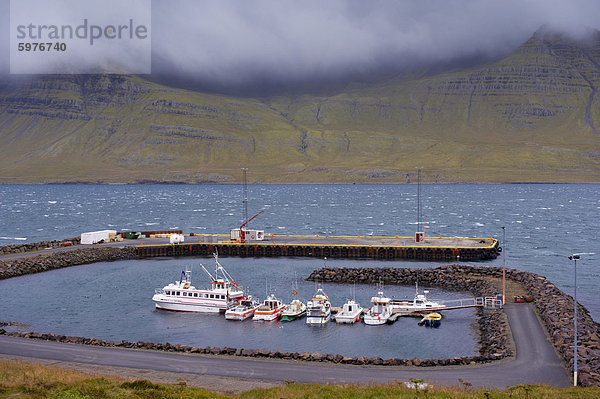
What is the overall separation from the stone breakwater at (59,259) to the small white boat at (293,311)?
4156 cm

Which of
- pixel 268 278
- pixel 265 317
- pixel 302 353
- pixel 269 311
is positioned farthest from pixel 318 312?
pixel 268 278

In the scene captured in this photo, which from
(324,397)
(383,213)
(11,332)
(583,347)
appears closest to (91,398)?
(324,397)

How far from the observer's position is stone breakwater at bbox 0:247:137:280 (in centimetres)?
8019

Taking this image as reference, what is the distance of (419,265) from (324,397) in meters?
58.1

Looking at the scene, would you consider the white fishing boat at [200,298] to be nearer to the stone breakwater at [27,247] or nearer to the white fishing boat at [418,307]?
the white fishing boat at [418,307]

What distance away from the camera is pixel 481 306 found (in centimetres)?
5681

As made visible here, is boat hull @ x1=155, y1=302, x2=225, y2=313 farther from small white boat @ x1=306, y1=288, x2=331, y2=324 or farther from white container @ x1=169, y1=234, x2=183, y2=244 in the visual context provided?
white container @ x1=169, y1=234, x2=183, y2=244

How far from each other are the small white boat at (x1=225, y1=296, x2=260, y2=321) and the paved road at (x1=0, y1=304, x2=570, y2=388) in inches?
600

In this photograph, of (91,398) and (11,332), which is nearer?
(91,398)

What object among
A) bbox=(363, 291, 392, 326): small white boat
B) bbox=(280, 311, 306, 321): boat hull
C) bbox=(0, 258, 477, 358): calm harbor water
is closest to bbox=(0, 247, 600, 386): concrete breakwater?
bbox=(0, 258, 477, 358): calm harbor water

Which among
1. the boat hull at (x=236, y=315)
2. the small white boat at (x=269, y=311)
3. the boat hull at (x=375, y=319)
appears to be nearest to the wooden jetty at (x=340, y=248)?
the small white boat at (x=269, y=311)

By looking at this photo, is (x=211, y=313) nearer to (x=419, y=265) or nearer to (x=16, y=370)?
(x=16, y=370)

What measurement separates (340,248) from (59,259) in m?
42.6

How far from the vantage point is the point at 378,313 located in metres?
56.4
